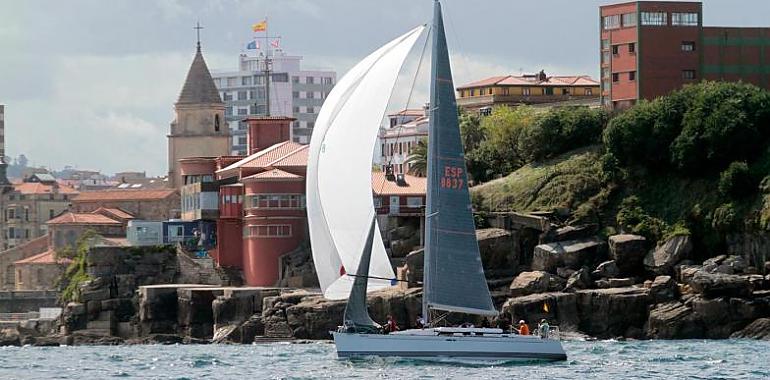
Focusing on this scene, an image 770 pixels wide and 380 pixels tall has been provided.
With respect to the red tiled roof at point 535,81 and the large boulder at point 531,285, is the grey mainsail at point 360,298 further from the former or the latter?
the red tiled roof at point 535,81

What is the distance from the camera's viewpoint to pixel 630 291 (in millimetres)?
86562

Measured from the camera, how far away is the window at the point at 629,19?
104m

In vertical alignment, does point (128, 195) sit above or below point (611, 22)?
below

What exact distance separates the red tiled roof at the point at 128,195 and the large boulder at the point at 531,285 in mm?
48260

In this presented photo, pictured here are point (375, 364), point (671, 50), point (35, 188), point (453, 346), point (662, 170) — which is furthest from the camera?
point (35, 188)

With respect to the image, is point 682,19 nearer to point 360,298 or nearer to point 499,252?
point 499,252

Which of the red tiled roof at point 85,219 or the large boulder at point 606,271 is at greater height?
the red tiled roof at point 85,219

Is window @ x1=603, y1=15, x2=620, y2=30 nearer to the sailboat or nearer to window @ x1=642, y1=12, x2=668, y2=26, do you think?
window @ x1=642, y1=12, x2=668, y2=26

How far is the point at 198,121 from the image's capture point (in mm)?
136375

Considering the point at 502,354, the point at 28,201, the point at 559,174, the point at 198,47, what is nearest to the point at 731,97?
the point at 559,174

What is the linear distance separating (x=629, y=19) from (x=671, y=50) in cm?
260

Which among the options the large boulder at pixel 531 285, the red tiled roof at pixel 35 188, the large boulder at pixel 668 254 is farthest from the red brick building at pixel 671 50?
the red tiled roof at pixel 35 188

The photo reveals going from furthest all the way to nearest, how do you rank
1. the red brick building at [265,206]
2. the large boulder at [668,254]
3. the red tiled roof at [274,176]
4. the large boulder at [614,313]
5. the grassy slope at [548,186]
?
the red tiled roof at [274,176] → the red brick building at [265,206] → the grassy slope at [548,186] → the large boulder at [668,254] → the large boulder at [614,313]

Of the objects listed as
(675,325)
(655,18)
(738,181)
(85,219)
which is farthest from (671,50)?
(85,219)
